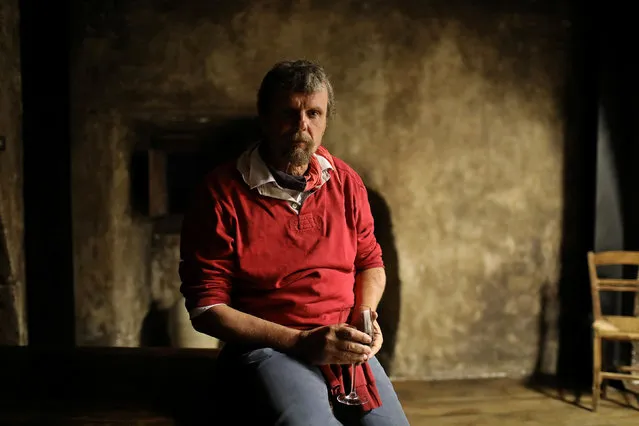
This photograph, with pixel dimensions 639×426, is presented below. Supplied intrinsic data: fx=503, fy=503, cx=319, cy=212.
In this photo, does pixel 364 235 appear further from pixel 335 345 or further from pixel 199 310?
pixel 199 310

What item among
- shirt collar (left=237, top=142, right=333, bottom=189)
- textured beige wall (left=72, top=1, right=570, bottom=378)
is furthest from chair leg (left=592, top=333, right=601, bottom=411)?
shirt collar (left=237, top=142, right=333, bottom=189)

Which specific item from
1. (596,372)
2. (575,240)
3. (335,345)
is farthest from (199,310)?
(575,240)

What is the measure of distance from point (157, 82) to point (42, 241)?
4.33 feet

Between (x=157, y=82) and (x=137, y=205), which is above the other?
(x=157, y=82)

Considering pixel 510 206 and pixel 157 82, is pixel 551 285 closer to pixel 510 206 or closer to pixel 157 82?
pixel 510 206

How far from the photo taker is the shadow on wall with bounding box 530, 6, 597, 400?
3467 millimetres

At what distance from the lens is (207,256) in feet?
4.92

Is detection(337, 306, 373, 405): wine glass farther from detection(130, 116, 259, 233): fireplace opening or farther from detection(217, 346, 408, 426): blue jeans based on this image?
detection(130, 116, 259, 233): fireplace opening

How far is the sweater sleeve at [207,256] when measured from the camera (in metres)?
1.48

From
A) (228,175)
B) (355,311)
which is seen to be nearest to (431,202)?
(355,311)

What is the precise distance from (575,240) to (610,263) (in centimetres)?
32

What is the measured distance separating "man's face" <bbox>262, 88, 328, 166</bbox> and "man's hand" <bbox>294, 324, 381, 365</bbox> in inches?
21.6

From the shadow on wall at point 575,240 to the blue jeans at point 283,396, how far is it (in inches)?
97.6

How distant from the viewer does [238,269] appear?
4.96ft
